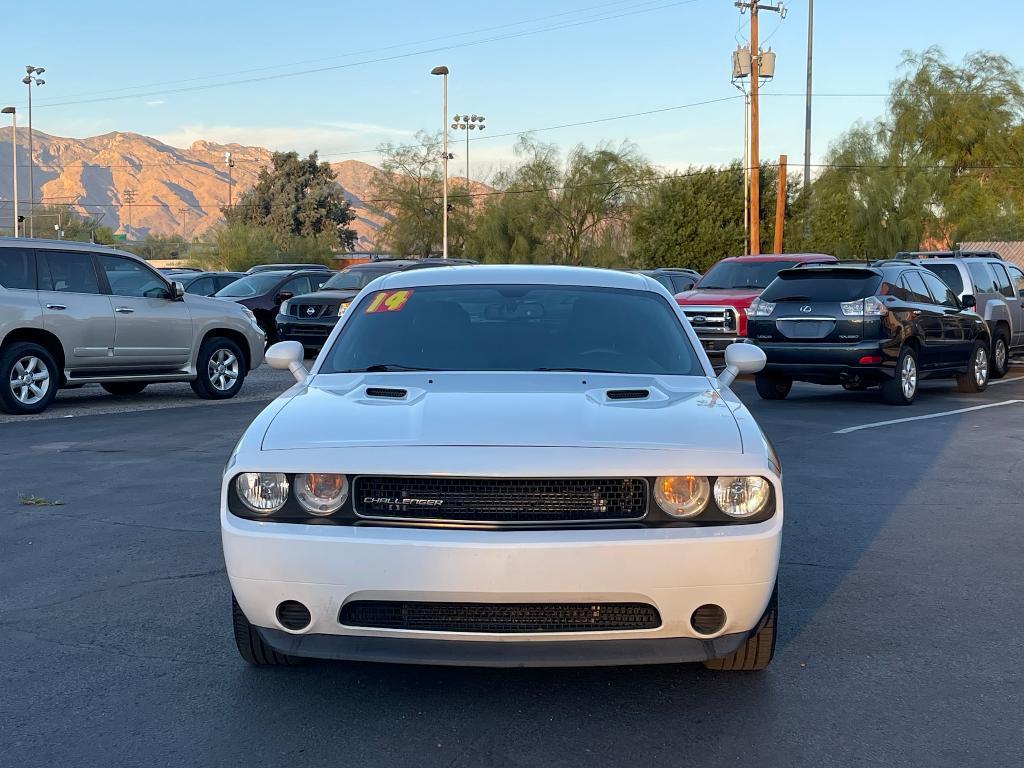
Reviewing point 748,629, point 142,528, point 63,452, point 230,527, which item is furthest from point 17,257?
point 748,629

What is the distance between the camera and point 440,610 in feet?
13.1

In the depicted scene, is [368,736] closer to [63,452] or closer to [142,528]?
[142,528]

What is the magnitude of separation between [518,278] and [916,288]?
11093 millimetres

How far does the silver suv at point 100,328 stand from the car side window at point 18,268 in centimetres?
1

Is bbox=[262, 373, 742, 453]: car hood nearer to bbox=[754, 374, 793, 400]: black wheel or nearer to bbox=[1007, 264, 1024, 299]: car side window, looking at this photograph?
bbox=[754, 374, 793, 400]: black wheel

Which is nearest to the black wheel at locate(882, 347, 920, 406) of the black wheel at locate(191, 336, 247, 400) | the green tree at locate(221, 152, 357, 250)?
the black wheel at locate(191, 336, 247, 400)

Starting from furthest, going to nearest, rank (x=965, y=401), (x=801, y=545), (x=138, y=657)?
(x=965, y=401), (x=801, y=545), (x=138, y=657)

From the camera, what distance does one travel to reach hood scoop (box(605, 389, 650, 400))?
4721 millimetres

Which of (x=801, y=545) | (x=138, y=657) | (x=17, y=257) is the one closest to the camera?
(x=138, y=657)

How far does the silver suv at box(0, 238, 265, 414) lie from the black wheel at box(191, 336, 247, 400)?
0.01 meters

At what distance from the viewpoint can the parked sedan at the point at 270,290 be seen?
2383 centimetres

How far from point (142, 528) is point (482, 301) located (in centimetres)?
285

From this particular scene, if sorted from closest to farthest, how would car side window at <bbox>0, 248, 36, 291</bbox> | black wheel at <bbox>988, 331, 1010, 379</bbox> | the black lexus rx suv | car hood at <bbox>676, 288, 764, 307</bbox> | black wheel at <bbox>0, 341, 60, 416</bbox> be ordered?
black wheel at <bbox>0, 341, 60, 416</bbox>
car side window at <bbox>0, 248, 36, 291</bbox>
the black lexus rx suv
car hood at <bbox>676, 288, 764, 307</bbox>
black wheel at <bbox>988, 331, 1010, 379</bbox>

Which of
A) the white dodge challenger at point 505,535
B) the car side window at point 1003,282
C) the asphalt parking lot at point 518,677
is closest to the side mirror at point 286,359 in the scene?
the asphalt parking lot at point 518,677
